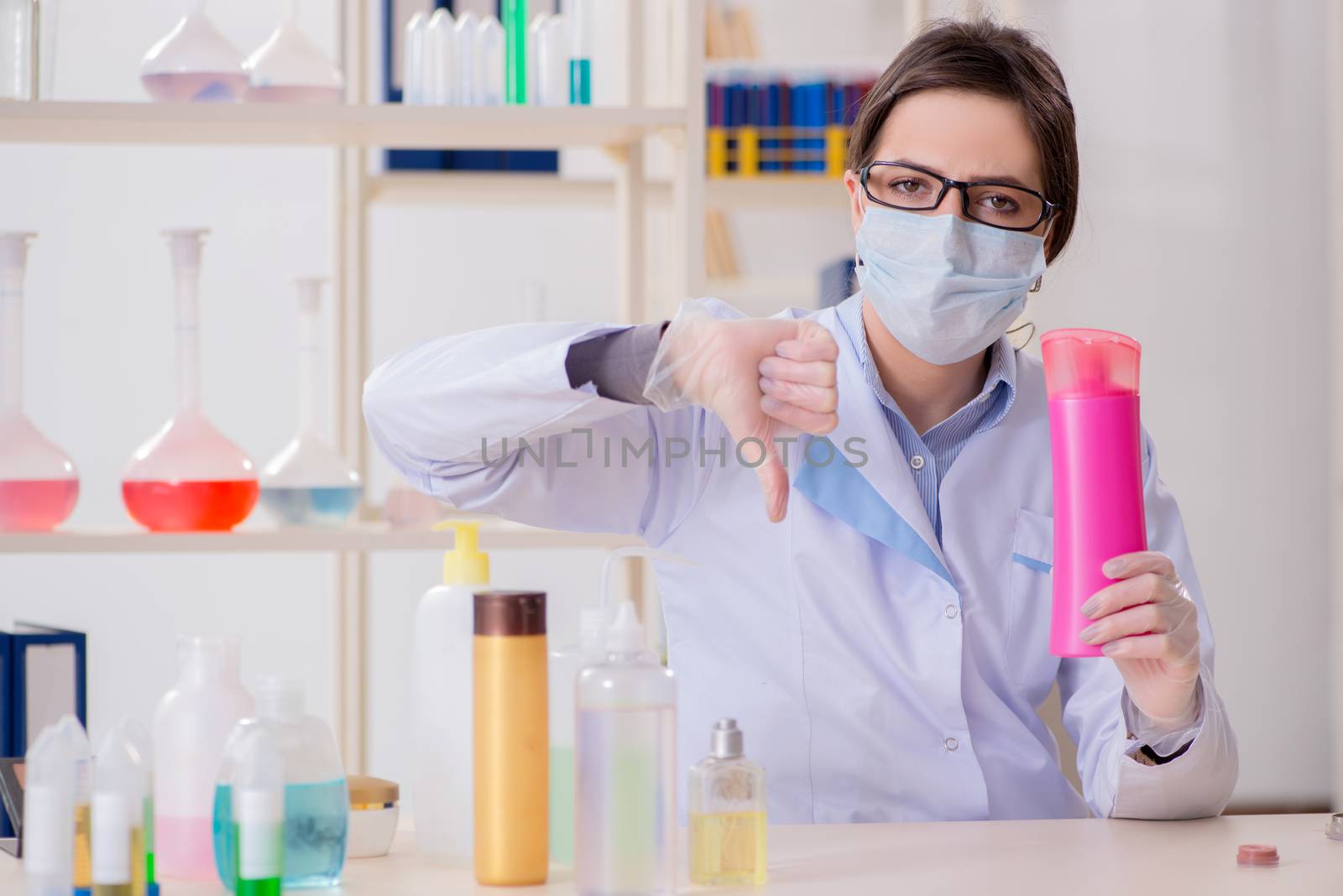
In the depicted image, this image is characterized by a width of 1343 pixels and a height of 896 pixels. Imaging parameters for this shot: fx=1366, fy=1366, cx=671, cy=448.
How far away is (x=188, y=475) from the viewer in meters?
1.52

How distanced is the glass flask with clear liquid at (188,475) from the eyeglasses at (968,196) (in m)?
0.77

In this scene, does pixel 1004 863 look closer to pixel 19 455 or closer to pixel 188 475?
pixel 188 475

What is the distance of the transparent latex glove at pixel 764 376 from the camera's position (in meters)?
0.89

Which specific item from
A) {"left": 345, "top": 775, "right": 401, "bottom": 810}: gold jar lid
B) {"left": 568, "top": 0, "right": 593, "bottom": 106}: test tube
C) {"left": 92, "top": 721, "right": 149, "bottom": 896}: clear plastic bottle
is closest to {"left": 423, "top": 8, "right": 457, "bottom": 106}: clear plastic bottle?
{"left": 568, "top": 0, "right": 593, "bottom": 106}: test tube

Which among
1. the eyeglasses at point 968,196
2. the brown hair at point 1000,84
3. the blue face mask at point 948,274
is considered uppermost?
the brown hair at point 1000,84

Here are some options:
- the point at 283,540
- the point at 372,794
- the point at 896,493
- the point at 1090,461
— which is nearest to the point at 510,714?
the point at 372,794

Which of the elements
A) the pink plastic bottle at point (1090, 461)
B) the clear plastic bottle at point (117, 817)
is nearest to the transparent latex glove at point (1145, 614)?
the pink plastic bottle at point (1090, 461)

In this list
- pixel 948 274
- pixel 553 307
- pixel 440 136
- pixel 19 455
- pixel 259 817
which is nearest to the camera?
pixel 259 817

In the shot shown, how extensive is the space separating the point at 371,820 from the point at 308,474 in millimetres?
826

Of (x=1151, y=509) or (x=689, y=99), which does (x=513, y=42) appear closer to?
(x=689, y=99)

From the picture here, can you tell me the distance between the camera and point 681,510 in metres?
1.27

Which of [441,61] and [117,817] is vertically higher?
[441,61]

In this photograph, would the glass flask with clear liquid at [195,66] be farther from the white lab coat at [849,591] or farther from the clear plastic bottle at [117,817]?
the clear plastic bottle at [117,817]

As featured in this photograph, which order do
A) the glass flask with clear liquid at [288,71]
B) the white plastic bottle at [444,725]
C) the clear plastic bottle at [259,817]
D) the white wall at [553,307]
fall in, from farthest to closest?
the white wall at [553,307] < the glass flask with clear liquid at [288,71] < the white plastic bottle at [444,725] < the clear plastic bottle at [259,817]
